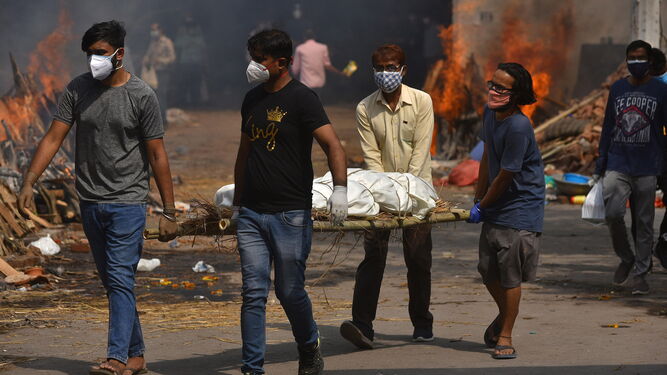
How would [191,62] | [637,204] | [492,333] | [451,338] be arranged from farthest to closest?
1. [191,62]
2. [637,204]
3. [451,338]
4. [492,333]

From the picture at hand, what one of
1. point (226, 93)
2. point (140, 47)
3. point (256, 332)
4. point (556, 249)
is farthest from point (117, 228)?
point (226, 93)

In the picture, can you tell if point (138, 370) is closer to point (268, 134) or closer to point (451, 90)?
point (268, 134)

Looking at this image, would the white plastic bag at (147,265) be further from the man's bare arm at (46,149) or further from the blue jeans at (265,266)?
the blue jeans at (265,266)

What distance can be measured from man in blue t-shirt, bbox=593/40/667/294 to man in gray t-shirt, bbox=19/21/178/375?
432 centimetres

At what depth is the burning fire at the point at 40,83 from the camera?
17.3m

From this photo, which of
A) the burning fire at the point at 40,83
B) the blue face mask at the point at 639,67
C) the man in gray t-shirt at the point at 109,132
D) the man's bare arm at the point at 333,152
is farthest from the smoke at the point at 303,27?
the man's bare arm at the point at 333,152

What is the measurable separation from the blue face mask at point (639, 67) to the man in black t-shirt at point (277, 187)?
3.91 meters

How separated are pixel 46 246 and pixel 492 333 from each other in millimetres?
5912

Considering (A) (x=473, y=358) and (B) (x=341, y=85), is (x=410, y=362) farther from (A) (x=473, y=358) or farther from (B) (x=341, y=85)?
(B) (x=341, y=85)

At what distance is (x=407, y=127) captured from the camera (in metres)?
7.33

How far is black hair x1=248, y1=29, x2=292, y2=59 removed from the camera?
19.9 ft

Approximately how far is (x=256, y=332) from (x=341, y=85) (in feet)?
85.9

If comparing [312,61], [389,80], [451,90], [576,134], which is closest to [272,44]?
[389,80]

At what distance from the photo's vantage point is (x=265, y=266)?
6039 mm
